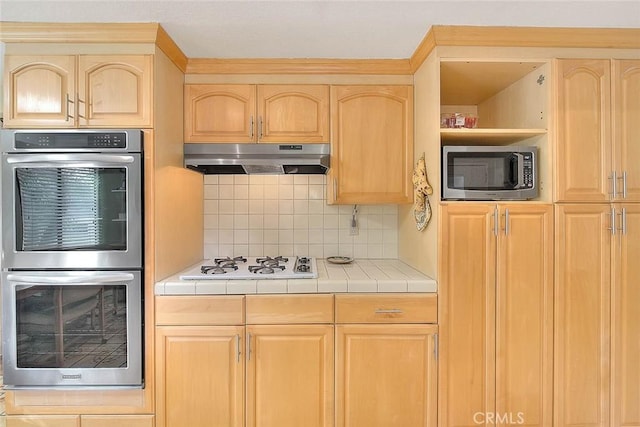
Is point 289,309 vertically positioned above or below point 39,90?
below

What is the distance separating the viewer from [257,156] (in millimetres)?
2102

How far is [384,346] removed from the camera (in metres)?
1.78

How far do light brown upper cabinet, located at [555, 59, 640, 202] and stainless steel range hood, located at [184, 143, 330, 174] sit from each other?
51.0 inches

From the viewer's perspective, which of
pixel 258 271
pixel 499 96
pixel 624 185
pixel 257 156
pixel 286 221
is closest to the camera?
pixel 624 185

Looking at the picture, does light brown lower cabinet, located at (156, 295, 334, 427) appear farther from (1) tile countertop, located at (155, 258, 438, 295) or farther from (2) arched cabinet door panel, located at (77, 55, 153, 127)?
(2) arched cabinet door panel, located at (77, 55, 153, 127)

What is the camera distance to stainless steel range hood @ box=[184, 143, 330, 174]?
2072 millimetres

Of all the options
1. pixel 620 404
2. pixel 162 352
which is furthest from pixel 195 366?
pixel 620 404

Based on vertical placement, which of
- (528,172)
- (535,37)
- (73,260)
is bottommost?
(73,260)

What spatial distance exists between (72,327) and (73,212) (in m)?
0.59

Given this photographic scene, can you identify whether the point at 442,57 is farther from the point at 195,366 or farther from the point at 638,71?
the point at 195,366

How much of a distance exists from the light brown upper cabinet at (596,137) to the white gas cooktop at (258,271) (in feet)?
4.63

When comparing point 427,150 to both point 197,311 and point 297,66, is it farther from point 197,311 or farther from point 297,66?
point 197,311

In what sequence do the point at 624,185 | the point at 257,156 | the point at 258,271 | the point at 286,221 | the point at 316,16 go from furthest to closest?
1. the point at 286,221
2. the point at 257,156
3. the point at 258,271
4. the point at 624,185
5. the point at 316,16

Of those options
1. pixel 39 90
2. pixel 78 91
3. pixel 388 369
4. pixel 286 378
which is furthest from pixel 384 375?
pixel 39 90
